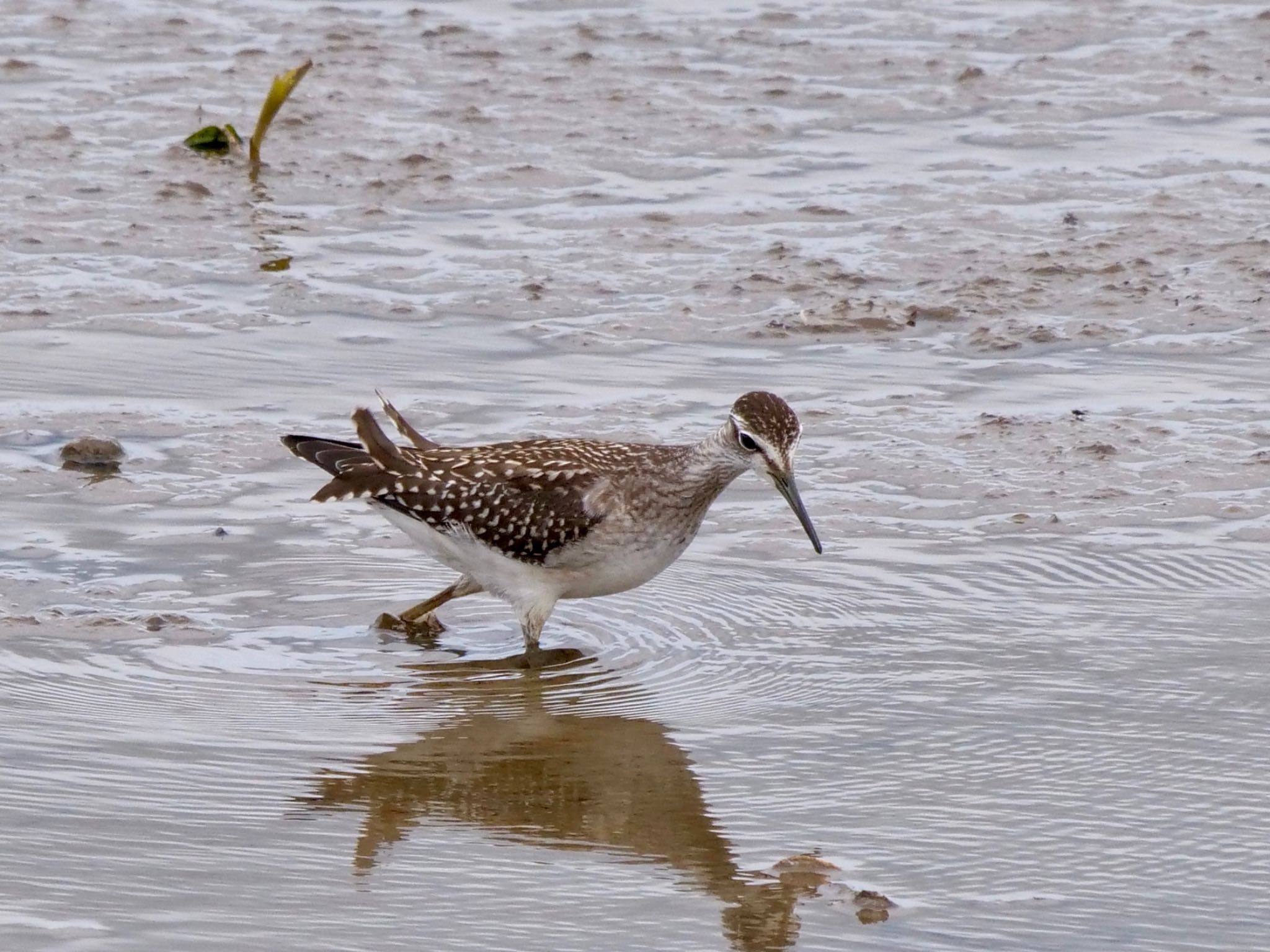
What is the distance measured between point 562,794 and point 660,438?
134 inches

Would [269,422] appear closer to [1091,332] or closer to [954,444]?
[954,444]

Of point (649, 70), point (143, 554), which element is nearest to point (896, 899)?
point (143, 554)

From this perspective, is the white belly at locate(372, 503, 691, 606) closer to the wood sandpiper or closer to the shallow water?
the wood sandpiper

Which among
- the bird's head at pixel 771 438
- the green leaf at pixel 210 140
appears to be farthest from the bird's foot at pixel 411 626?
the green leaf at pixel 210 140

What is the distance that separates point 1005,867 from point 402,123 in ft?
30.2

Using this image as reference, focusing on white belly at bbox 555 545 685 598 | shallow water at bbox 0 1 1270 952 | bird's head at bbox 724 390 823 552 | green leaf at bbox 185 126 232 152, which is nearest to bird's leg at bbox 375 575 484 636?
shallow water at bbox 0 1 1270 952

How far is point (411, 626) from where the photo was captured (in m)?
8.30

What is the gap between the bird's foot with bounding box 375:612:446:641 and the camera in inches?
324

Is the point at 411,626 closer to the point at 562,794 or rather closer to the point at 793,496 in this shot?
the point at 793,496

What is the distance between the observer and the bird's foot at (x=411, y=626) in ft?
27.0

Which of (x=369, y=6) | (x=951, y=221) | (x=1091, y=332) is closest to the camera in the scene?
(x=1091, y=332)

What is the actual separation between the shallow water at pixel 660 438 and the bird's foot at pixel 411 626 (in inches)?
3.3

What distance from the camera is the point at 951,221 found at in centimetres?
1262

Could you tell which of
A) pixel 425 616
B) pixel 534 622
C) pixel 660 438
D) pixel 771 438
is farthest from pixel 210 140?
pixel 771 438
